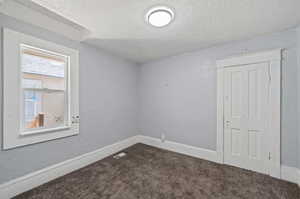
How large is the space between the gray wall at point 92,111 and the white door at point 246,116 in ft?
7.96

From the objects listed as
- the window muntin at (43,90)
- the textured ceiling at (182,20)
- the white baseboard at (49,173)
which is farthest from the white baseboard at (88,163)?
the textured ceiling at (182,20)

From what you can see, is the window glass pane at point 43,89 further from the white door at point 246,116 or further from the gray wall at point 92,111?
the white door at point 246,116

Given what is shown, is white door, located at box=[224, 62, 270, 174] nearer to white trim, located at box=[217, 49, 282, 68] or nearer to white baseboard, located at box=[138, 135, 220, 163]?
white trim, located at box=[217, 49, 282, 68]

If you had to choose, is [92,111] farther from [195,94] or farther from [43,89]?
[195,94]

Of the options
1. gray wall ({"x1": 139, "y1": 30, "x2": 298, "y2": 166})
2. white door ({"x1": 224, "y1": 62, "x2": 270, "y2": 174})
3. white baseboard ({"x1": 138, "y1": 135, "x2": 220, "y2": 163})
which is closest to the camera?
gray wall ({"x1": 139, "y1": 30, "x2": 298, "y2": 166})

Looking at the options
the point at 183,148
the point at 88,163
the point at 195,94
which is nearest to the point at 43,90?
the point at 88,163

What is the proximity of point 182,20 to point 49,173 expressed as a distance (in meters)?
3.12

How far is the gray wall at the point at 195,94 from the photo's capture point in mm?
1889

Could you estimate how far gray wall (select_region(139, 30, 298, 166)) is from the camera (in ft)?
6.20

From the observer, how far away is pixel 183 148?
290cm

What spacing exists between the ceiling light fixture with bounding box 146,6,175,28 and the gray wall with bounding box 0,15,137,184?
5.08ft

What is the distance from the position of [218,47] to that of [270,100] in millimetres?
1358

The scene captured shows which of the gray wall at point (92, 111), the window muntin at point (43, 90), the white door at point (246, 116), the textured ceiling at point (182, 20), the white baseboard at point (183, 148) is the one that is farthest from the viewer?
the white baseboard at point (183, 148)

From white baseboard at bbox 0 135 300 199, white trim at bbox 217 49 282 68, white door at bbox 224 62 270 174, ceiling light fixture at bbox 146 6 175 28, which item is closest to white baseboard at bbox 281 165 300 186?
white baseboard at bbox 0 135 300 199
